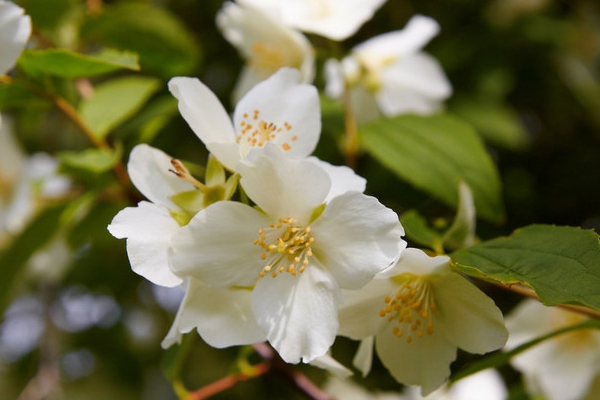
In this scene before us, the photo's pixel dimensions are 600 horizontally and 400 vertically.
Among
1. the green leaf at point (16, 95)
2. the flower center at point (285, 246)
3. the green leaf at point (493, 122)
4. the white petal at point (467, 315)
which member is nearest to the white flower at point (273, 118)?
Answer: the flower center at point (285, 246)

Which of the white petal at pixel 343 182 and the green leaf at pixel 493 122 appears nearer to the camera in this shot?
the white petal at pixel 343 182

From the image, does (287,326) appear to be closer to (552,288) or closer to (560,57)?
(552,288)

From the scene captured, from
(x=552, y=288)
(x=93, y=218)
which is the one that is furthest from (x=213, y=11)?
(x=552, y=288)

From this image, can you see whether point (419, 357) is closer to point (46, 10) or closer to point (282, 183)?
point (282, 183)

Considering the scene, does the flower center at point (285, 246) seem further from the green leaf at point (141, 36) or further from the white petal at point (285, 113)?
the green leaf at point (141, 36)

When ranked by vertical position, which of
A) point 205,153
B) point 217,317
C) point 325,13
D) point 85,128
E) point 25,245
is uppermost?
point 325,13

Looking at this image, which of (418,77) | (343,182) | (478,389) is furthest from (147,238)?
(478,389)
